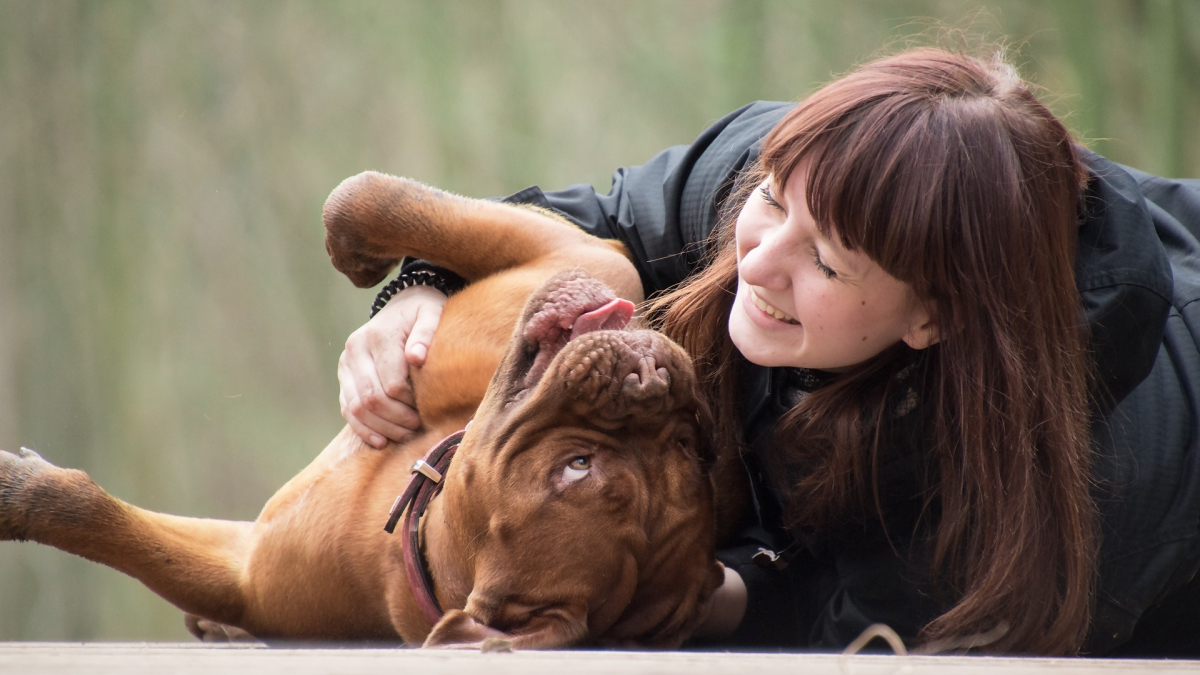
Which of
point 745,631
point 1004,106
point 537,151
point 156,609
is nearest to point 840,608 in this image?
point 745,631

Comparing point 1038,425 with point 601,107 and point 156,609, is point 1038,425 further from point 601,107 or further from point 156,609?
point 156,609

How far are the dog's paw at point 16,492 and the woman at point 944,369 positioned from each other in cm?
78

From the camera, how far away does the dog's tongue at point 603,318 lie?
76.9 inches

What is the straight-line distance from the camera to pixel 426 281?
252 centimetres

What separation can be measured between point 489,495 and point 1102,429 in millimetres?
1278

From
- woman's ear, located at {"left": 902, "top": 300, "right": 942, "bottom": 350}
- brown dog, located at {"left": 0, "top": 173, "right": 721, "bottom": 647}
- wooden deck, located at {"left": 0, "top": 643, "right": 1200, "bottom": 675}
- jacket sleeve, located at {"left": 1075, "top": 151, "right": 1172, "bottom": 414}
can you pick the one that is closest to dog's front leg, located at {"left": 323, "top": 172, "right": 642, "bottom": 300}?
brown dog, located at {"left": 0, "top": 173, "right": 721, "bottom": 647}

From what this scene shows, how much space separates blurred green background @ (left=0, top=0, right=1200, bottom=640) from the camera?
360cm

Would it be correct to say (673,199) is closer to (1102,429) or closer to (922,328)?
(922,328)

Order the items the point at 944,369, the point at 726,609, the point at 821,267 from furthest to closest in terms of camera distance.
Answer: the point at 726,609 < the point at 944,369 < the point at 821,267

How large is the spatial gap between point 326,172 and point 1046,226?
119 inches

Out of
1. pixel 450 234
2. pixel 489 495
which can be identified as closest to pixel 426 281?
pixel 450 234

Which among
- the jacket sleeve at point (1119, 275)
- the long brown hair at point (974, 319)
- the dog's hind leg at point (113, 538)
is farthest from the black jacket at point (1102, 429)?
the dog's hind leg at point (113, 538)

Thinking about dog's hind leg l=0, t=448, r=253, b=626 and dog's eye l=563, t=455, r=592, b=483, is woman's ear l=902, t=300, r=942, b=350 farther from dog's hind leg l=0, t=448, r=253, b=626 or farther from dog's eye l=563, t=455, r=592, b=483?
dog's hind leg l=0, t=448, r=253, b=626

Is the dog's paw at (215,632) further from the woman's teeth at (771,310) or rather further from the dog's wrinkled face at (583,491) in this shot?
the woman's teeth at (771,310)
